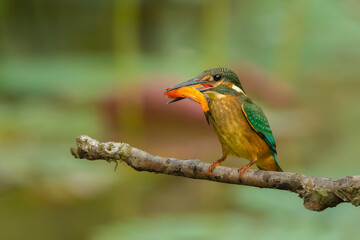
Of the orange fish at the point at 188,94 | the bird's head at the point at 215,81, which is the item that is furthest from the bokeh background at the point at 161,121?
the orange fish at the point at 188,94

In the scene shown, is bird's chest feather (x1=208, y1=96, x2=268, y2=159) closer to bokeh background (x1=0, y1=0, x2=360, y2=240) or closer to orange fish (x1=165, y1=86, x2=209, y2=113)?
orange fish (x1=165, y1=86, x2=209, y2=113)

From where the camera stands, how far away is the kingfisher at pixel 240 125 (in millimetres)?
1583

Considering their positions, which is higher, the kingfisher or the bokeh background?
the bokeh background

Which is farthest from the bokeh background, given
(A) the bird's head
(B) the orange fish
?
(B) the orange fish

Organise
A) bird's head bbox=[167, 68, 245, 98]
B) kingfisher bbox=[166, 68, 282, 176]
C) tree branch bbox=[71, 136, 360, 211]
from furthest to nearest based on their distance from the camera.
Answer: kingfisher bbox=[166, 68, 282, 176] < bird's head bbox=[167, 68, 245, 98] < tree branch bbox=[71, 136, 360, 211]

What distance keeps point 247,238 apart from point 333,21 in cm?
242

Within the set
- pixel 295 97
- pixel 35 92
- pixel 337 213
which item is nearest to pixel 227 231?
pixel 337 213

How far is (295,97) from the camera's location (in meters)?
4.79

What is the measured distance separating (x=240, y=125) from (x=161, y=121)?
3.37 metres

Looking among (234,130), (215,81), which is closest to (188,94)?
(215,81)

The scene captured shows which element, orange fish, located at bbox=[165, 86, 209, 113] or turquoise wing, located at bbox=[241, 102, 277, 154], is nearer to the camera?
orange fish, located at bbox=[165, 86, 209, 113]

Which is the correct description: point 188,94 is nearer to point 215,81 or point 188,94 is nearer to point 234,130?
point 215,81

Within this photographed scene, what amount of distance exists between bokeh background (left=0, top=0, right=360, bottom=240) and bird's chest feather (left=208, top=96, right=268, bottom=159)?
128cm

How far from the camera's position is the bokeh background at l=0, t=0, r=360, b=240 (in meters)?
4.25
